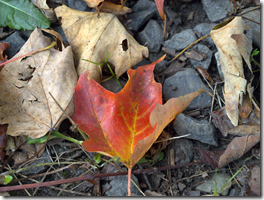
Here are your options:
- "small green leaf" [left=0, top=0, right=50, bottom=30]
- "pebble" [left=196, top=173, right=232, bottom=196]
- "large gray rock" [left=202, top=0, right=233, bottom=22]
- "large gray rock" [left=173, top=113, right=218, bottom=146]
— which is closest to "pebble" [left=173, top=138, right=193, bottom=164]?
"large gray rock" [left=173, top=113, right=218, bottom=146]

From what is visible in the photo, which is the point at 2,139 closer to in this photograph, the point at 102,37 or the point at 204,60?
the point at 102,37

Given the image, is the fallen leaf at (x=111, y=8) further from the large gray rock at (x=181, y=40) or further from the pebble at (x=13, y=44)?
the pebble at (x=13, y=44)

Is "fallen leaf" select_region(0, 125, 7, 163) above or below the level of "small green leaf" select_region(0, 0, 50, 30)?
below

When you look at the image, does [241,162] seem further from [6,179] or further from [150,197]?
[6,179]

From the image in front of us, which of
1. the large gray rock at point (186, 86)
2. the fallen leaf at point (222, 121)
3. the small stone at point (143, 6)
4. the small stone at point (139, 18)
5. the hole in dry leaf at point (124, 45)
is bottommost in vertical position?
the fallen leaf at point (222, 121)

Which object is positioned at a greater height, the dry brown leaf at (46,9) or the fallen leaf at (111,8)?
the dry brown leaf at (46,9)

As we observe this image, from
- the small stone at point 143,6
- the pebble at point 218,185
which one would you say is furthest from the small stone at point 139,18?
the pebble at point 218,185

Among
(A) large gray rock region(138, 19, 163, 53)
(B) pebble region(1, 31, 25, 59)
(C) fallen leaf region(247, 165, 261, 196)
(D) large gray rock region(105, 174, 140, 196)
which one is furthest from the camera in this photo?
(A) large gray rock region(138, 19, 163, 53)

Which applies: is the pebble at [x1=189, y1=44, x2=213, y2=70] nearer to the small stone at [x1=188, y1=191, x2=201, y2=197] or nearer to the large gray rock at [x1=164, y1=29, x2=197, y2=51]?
the large gray rock at [x1=164, y1=29, x2=197, y2=51]

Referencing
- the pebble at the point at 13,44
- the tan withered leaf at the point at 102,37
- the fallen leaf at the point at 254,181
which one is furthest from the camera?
the pebble at the point at 13,44
